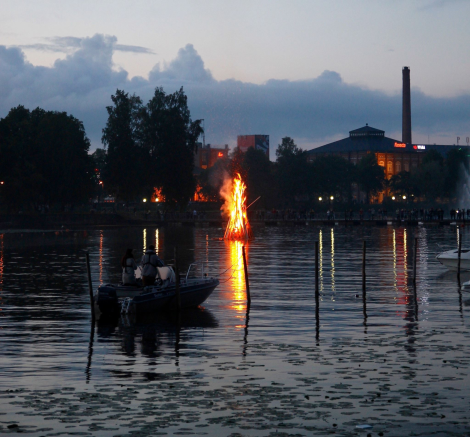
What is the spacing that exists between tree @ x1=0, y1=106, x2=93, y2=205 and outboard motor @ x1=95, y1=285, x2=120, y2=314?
99790 mm

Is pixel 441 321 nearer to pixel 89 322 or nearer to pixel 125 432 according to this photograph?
pixel 89 322

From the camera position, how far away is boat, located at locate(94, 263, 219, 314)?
89.1ft

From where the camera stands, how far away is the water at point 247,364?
1403 cm

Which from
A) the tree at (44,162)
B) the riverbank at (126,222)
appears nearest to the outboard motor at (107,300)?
the riverbank at (126,222)

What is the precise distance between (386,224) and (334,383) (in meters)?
119

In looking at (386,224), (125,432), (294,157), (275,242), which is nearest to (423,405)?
(125,432)

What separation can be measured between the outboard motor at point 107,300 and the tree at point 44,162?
327 ft

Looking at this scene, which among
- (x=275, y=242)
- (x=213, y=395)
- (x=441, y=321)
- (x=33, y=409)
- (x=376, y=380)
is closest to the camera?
(x=33, y=409)

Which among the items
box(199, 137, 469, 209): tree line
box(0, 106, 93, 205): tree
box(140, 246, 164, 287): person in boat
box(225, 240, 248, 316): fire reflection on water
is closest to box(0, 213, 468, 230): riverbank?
box(0, 106, 93, 205): tree

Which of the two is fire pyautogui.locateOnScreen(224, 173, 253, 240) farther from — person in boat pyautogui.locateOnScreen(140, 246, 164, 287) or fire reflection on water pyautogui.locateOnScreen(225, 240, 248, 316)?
person in boat pyautogui.locateOnScreen(140, 246, 164, 287)

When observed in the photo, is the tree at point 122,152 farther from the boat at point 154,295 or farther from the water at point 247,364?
the boat at point 154,295

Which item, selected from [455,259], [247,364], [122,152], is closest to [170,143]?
[122,152]

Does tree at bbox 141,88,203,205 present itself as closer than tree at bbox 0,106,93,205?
No

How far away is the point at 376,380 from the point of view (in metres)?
17.2
